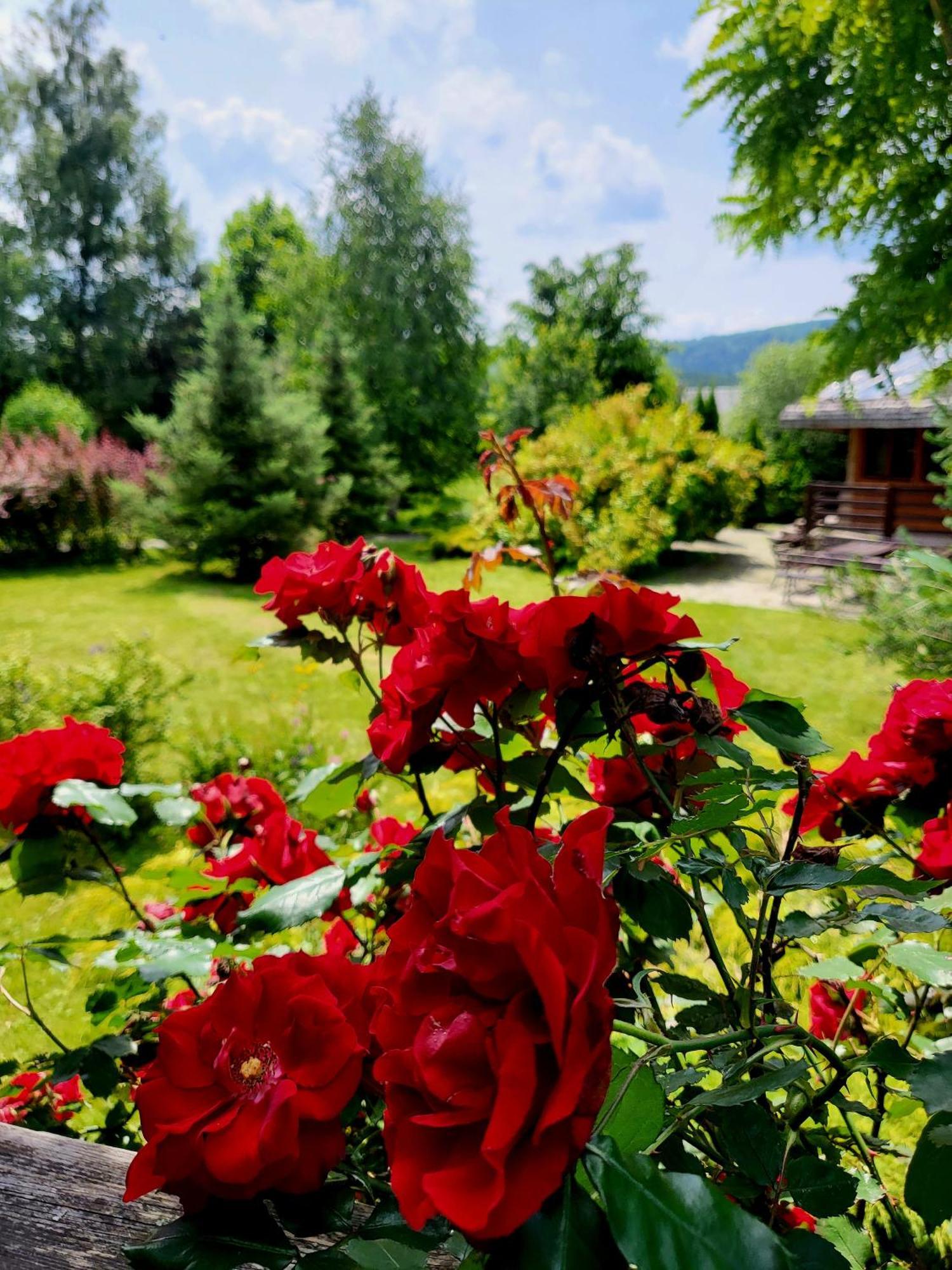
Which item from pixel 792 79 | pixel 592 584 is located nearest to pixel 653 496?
pixel 792 79

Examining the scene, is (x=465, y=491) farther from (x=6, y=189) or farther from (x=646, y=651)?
(x=646, y=651)

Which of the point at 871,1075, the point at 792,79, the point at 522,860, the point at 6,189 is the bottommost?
the point at 871,1075

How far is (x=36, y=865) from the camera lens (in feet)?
3.35

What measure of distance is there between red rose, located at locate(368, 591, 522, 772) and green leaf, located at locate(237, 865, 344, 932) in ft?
0.61

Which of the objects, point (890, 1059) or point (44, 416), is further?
point (44, 416)

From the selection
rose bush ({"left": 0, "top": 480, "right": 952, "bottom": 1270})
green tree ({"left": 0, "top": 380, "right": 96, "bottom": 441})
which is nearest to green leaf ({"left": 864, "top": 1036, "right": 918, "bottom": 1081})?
rose bush ({"left": 0, "top": 480, "right": 952, "bottom": 1270})

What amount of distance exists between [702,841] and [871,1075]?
1151 mm

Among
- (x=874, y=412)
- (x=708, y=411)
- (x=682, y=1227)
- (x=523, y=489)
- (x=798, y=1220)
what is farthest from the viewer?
(x=708, y=411)

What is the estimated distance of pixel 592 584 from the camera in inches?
49.7

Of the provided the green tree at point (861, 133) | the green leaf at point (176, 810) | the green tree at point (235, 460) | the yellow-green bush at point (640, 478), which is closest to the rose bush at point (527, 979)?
the green leaf at point (176, 810)

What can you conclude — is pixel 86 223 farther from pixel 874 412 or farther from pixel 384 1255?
pixel 384 1255

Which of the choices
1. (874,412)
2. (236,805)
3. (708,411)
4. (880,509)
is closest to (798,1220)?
(236,805)

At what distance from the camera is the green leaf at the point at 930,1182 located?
0.37 meters

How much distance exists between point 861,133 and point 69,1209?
3002mm
